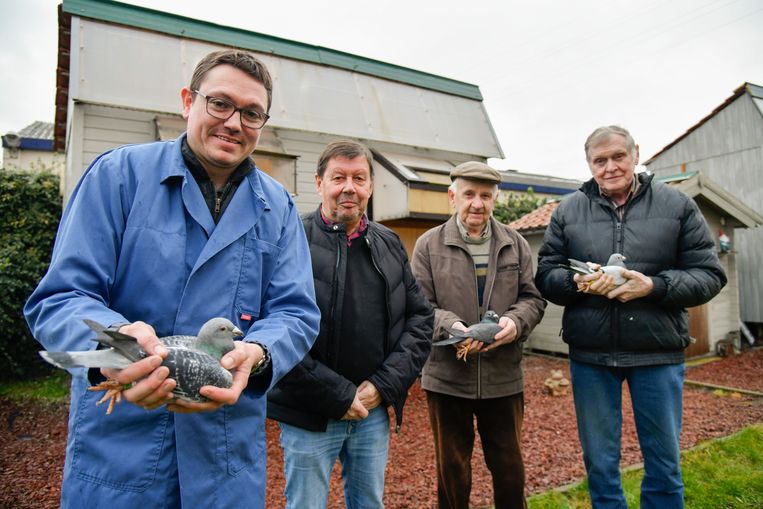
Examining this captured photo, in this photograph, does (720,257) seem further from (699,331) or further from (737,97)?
(737,97)

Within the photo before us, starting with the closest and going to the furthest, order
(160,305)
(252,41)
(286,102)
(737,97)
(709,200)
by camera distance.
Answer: (160,305) < (286,102) < (252,41) < (709,200) < (737,97)

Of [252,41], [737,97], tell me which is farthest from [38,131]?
[737,97]

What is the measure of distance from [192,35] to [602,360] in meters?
9.12

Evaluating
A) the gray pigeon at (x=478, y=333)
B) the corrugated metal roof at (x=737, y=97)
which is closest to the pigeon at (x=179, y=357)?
the gray pigeon at (x=478, y=333)

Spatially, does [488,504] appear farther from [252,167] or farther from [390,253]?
[252,167]

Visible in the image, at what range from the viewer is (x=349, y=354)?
8.59ft

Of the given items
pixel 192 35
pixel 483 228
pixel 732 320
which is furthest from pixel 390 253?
pixel 732 320

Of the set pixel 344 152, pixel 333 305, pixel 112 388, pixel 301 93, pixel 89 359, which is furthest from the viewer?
pixel 301 93

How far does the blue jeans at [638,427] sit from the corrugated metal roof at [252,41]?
29.4 ft

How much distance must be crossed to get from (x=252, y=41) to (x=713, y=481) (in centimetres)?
1038

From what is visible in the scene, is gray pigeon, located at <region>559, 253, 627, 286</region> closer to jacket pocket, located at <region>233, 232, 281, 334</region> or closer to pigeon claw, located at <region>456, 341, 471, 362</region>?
pigeon claw, located at <region>456, 341, 471, 362</region>

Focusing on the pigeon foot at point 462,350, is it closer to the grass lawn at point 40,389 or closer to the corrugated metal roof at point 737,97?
the grass lawn at point 40,389

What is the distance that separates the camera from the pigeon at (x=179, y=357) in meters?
1.21

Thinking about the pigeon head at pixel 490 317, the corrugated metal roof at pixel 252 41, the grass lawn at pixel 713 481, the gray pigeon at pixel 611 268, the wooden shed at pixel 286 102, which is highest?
the corrugated metal roof at pixel 252 41
